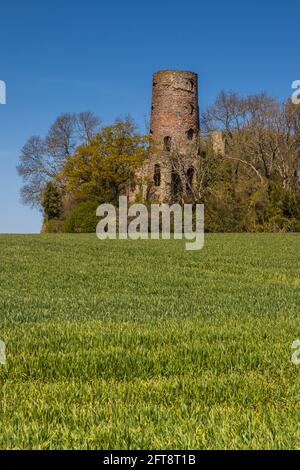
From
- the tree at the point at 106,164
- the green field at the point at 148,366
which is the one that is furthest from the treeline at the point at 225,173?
the green field at the point at 148,366

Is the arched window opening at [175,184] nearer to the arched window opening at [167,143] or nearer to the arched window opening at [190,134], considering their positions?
the arched window opening at [167,143]

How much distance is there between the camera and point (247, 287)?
12.3 metres

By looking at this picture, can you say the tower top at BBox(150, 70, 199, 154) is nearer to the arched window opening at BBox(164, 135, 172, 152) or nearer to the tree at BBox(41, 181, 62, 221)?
the arched window opening at BBox(164, 135, 172, 152)

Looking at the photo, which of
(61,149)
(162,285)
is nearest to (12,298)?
(162,285)

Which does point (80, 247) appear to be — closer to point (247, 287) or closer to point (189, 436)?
point (247, 287)

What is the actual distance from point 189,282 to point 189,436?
9420mm

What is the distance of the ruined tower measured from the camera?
5734cm

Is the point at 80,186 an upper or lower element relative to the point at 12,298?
upper

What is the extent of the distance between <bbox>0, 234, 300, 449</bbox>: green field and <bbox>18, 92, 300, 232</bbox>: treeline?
31.1m

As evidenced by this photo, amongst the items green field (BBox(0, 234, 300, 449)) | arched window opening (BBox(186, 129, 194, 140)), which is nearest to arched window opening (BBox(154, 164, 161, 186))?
arched window opening (BBox(186, 129, 194, 140))

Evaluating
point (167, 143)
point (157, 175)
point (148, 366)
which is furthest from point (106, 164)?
point (148, 366)

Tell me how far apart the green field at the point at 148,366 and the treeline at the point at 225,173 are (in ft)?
102

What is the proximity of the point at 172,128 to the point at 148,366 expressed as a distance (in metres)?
55.0

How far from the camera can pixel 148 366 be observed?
17.8 ft
